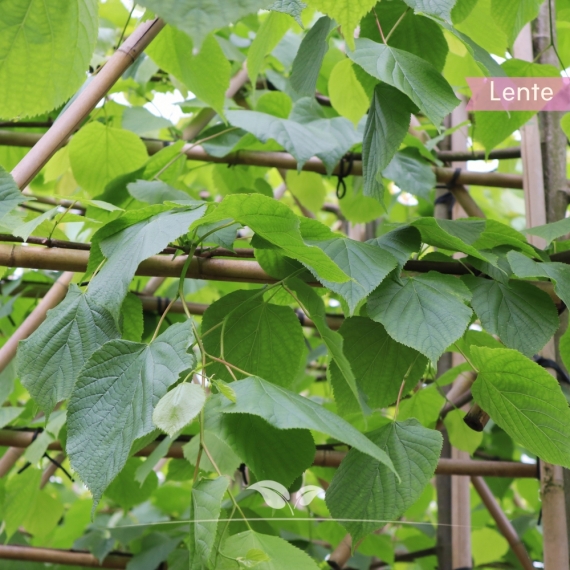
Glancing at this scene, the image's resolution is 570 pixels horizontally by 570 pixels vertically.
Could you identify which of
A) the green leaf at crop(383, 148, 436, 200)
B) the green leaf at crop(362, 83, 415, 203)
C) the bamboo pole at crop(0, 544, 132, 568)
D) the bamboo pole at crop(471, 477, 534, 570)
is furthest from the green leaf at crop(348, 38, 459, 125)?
the bamboo pole at crop(0, 544, 132, 568)

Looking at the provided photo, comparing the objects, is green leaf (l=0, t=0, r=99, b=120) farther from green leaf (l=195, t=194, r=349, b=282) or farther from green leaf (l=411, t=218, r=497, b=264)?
green leaf (l=411, t=218, r=497, b=264)

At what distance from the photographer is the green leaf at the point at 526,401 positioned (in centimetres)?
34

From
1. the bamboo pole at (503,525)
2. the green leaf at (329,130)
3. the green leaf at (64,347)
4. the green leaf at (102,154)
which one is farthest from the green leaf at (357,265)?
the bamboo pole at (503,525)

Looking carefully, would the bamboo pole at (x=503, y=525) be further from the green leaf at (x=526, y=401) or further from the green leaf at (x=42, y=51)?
the green leaf at (x=42, y=51)

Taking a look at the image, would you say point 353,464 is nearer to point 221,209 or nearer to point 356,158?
point 221,209

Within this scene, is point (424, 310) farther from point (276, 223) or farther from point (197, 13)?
point (197, 13)

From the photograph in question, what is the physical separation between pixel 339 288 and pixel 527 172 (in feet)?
1.15

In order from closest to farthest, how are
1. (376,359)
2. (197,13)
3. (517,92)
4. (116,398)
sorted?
(197,13) < (116,398) < (376,359) < (517,92)

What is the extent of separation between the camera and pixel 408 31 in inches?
16.5

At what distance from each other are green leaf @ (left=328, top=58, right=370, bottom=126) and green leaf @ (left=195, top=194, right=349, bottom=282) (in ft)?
0.76

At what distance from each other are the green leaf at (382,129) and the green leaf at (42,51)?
18 centimetres

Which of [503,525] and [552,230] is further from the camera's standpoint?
[503,525]

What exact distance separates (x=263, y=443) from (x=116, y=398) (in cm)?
7

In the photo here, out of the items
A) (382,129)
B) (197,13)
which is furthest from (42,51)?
(382,129)
